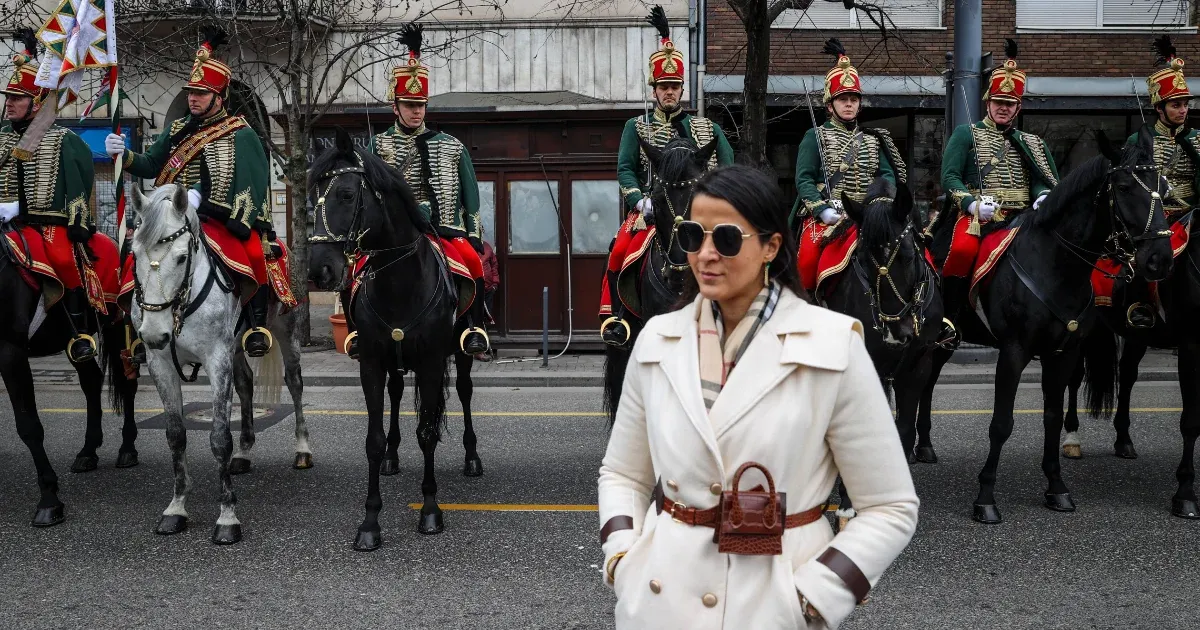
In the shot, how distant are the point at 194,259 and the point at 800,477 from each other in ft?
16.9

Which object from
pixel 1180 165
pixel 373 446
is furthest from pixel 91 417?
pixel 1180 165

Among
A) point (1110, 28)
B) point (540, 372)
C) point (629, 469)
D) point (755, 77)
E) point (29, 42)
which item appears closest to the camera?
point (629, 469)

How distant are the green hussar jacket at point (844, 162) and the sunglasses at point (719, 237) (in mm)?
5043

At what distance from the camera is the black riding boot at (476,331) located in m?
7.37

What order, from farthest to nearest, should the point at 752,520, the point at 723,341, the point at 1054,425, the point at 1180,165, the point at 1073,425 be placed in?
the point at 1073,425 < the point at 1180,165 < the point at 1054,425 < the point at 723,341 < the point at 752,520

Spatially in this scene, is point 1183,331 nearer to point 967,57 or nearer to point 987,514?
point 987,514

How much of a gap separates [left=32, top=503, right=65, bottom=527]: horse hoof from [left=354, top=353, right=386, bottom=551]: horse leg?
6.65 ft

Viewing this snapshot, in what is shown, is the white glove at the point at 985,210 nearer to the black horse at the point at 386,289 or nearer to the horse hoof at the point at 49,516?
the horse hoof at the point at 49,516

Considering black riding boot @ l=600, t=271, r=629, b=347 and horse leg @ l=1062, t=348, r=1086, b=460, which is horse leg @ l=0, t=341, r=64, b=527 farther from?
horse leg @ l=1062, t=348, r=1086, b=460

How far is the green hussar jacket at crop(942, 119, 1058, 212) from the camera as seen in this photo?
782cm

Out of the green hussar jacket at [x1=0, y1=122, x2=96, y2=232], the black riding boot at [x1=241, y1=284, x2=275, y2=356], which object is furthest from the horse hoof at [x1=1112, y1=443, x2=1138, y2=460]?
the green hussar jacket at [x1=0, y1=122, x2=96, y2=232]

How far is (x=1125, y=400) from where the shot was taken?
28.3ft

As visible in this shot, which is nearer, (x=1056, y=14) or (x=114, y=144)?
(x=114, y=144)

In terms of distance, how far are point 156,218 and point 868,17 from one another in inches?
558
